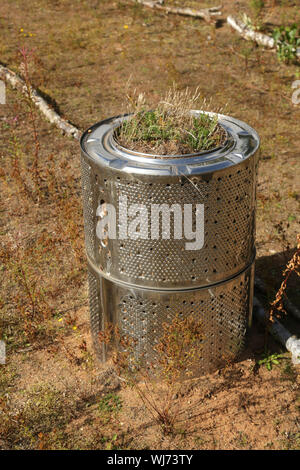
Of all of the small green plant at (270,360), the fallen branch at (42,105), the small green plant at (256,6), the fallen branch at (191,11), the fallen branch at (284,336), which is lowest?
the small green plant at (270,360)

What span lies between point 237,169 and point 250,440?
6.44 ft

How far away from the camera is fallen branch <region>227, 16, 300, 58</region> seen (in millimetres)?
11969

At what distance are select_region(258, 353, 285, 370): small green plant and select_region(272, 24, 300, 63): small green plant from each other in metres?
8.09

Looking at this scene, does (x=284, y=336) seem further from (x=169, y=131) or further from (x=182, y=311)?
(x=169, y=131)

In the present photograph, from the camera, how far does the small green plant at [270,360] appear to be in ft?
15.3

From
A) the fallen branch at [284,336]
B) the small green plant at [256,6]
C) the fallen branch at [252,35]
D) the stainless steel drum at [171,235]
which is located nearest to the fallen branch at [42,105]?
the stainless steel drum at [171,235]

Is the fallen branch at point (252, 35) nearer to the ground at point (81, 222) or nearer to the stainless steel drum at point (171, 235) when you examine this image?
the ground at point (81, 222)

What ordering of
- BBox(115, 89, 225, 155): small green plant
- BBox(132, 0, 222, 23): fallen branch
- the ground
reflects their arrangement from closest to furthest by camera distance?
BBox(115, 89, 225, 155): small green plant
the ground
BBox(132, 0, 222, 23): fallen branch

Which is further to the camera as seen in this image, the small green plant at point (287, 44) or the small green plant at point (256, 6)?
the small green plant at point (256, 6)

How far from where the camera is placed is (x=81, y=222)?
684 centimetres

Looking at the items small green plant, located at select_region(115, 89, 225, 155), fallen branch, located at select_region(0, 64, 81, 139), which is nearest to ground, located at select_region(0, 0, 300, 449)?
fallen branch, located at select_region(0, 64, 81, 139)

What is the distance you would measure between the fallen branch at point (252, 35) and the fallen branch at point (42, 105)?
5.17 metres

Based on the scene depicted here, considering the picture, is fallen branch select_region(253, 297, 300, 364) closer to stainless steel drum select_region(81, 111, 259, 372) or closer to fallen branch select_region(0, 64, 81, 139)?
stainless steel drum select_region(81, 111, 259, 372)
